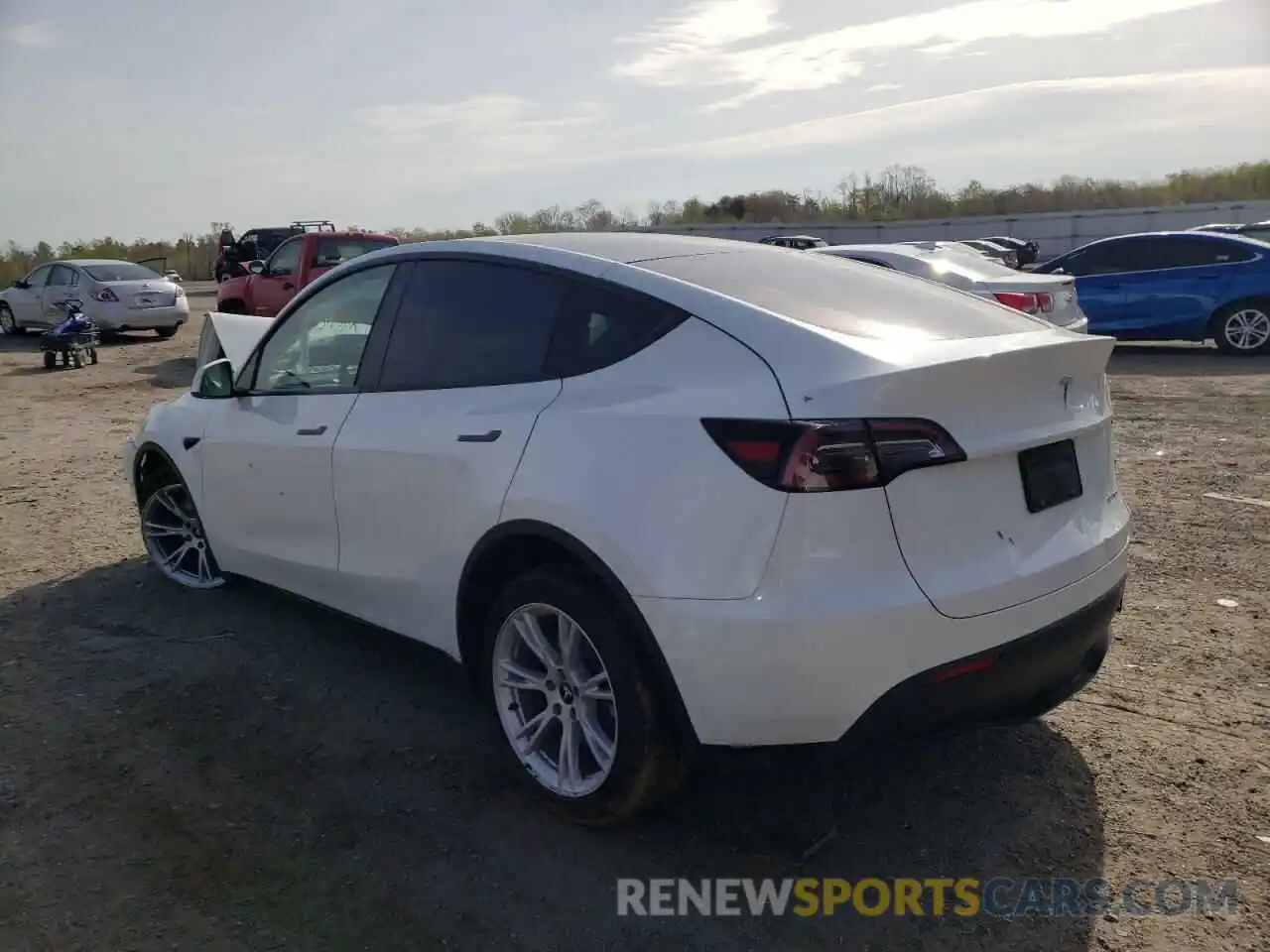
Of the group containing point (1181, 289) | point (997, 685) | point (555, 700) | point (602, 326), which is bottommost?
point (555, 700)

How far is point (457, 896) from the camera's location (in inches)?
112

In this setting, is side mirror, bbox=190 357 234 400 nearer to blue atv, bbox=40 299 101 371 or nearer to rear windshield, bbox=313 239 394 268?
rear windshield, bbox=313 239 394 268

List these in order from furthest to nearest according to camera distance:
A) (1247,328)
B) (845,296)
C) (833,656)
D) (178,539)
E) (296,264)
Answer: (296,264) → (1247,328) → (178,539) → (845,296) → (833,656)

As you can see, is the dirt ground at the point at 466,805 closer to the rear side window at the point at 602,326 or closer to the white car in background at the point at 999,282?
the rear side window at the point at 602,326

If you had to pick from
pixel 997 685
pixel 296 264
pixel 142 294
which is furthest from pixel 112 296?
pixel 997 685

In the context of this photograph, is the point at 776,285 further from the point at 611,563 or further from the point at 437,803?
the point at 437,803

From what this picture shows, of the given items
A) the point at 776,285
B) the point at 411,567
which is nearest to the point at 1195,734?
the point at 776,285

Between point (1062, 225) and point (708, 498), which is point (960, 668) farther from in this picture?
point (1062, 225)

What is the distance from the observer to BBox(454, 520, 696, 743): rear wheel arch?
9.14 feet

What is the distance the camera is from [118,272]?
19047mm

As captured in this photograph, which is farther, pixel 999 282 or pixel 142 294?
pixel 142 294

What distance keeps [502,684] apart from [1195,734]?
2303 mm

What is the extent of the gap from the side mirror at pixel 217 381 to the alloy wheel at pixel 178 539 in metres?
0.69

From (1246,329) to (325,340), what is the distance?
40.8 ft
